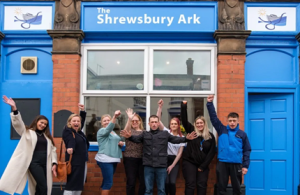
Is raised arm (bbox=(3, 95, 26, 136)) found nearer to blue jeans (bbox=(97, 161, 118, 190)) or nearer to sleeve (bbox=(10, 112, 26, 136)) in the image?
sleeve (bbox=(10, 112, 26, 136))

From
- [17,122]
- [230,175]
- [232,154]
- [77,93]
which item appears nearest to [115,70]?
[77,93]

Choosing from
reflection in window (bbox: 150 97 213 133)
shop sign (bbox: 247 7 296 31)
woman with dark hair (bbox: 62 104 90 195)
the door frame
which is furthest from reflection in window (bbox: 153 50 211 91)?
woman with dark hair (bbox: 62 104 90 195)

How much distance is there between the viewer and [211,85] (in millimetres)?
5977

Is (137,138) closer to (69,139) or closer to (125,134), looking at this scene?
(125,134)

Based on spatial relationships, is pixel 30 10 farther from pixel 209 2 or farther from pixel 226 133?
pixel 226 133

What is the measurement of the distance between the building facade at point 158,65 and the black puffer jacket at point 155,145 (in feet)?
3.20

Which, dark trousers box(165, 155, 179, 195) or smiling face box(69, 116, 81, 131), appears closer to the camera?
smiling face box(69, 116, 81, 131)

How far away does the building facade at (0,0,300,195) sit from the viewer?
5848 millimetres

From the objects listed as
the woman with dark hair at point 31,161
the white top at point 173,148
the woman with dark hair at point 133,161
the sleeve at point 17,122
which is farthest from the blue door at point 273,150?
the sleeve at point 17,122

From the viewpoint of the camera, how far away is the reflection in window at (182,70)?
603cm

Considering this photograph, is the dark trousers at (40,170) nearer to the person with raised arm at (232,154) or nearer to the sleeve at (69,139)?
the sleeve at (69,139)

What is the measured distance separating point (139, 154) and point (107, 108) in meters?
1.27

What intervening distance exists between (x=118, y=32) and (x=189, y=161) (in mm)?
2770

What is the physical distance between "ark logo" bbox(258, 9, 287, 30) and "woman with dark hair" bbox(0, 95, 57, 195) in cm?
444
